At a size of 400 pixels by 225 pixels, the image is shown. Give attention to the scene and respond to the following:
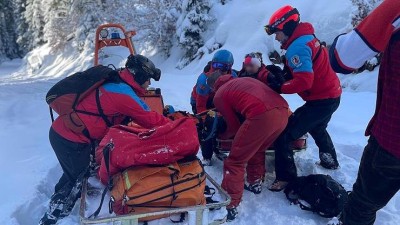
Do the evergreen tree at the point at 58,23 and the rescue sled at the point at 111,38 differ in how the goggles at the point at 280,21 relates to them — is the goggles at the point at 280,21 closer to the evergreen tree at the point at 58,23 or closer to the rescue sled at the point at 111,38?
the rescue sled at the point at 111,38

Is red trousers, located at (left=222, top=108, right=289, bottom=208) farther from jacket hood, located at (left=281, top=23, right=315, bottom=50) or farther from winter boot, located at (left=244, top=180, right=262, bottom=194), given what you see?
jacket hood, located at (left=281, top=23, right=315, bottom=50)

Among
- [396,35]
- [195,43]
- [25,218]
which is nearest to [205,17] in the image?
[195,43]

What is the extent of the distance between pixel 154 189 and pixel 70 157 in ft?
4.30

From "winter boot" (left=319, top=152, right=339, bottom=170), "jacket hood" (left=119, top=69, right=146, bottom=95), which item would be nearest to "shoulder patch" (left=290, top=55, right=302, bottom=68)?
"winter boot" (left=319, top=152, right=339, bottom=170)

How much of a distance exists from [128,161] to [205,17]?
51.6ft

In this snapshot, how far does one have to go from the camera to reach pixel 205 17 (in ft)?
58.2

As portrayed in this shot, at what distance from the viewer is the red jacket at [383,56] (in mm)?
1867

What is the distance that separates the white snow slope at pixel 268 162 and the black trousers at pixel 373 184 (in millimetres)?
923

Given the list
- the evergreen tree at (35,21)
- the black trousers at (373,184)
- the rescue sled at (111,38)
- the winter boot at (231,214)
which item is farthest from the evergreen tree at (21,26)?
the black trousers at (373,184)

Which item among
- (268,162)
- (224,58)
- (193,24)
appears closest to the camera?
(268,162)

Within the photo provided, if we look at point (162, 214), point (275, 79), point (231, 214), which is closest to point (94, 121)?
point (162, 214)

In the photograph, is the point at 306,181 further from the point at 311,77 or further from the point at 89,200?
the point at 89,200

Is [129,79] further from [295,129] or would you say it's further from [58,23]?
[58,23]

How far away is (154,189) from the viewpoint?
2678 mm
